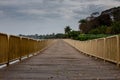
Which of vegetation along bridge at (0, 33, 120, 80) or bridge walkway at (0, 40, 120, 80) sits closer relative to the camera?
bridge walkway at (0, 40, 120, 80)

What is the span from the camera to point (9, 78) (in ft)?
45.9

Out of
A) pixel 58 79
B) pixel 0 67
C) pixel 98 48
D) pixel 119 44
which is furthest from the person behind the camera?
pixel 98 48

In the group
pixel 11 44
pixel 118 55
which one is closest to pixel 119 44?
pixel 118 55

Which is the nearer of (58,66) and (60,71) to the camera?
(60,71)

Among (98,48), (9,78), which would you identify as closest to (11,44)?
(9,78)

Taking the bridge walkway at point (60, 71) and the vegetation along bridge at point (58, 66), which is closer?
the bridge walkway at point (60, 71)

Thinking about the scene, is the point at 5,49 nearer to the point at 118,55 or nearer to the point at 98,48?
the point at 118,55

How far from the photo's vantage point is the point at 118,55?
1931cm

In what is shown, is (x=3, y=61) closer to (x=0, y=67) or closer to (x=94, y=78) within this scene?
(x=0, y=67)

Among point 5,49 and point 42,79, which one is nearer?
point 42,79

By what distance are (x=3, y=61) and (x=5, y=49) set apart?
65 centimetres

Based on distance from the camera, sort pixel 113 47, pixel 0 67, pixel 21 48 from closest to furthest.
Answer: pixel 0 67 < pixel 113 47 < pixel 21 48

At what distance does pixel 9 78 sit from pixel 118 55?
6.99 meters

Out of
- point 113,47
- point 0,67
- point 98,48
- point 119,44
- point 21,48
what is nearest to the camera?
point 0,67
